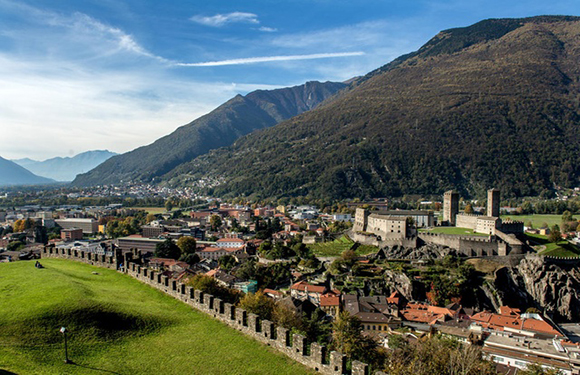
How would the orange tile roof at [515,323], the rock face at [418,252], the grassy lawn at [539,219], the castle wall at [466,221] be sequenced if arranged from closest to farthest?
the orange tile roof at [515,323], the rock face at [418,252], the castle wall at [466,221], the grassy lawn at [539,219]

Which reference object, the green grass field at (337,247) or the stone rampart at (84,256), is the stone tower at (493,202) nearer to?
the green grass field at (337,247)

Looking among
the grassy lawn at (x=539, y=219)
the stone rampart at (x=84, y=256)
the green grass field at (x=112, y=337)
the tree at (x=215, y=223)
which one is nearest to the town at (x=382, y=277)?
the stone rampart at (x=84, y=256)

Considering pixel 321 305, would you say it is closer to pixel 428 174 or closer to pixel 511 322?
→ pixel 511 322

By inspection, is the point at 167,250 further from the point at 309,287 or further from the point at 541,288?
the point at 541,288

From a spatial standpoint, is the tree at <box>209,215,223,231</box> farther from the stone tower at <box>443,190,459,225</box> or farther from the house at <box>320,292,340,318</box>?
the house at <box>320,292,340,318</box>

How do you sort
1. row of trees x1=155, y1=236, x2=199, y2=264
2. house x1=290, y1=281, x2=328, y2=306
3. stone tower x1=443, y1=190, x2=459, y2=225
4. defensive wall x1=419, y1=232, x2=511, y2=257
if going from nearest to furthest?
1. house x1=290, y1=281, x2=328, y2=306
2. defensive wall x1=419, y1=232, x2=511, y2=257
3. row of trees x1=155, y1=236, x2=199, y2=264
4. stone tower x1=443, y1=190, x2=459, y2=225

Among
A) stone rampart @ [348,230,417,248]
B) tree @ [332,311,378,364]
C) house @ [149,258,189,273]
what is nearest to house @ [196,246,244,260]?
house @ [149,258,189,273]

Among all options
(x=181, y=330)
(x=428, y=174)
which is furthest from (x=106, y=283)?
(x=428, y=174)
